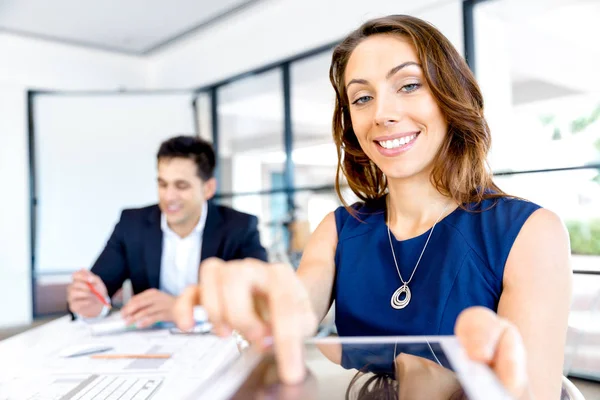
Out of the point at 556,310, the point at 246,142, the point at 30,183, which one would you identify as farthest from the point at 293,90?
the point at 556,310

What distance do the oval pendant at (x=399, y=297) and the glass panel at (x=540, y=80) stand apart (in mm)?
2400

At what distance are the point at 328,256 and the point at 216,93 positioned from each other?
4806mm

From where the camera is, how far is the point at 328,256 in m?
1.31

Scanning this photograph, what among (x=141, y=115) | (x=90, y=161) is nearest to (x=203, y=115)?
(x=141, y=115)

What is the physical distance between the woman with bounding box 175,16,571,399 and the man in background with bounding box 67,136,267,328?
1.11 meters

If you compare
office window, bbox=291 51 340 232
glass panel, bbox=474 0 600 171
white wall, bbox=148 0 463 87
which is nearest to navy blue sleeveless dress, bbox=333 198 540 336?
glass panel, bbox=474 0 600 171

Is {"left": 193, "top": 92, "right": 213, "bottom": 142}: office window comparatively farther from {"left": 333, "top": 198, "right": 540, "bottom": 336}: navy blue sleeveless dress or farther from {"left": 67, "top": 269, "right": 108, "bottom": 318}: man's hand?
{"left": 333, "top": 198, "right": 540, "bottom": 336}: navy blue sleeveless dress

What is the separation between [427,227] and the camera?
4.00ft

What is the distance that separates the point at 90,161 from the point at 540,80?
4.65m

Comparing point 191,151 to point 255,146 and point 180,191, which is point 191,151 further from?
point 255,146

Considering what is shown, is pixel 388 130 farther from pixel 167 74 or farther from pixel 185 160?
pixel 167 74

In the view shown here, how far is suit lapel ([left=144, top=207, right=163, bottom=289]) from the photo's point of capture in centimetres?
232

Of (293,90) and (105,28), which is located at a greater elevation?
(105,28)

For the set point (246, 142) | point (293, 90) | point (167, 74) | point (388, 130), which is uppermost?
point (167, 74)
